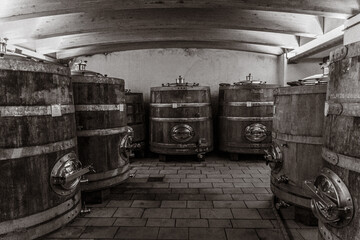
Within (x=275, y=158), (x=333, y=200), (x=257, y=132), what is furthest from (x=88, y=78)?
(x=257, y=132)

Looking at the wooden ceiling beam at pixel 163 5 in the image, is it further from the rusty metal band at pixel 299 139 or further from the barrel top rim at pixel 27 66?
Answer: the rusty metal band at pixel 299 139

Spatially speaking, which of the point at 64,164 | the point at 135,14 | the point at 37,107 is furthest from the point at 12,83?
the point at 135,14

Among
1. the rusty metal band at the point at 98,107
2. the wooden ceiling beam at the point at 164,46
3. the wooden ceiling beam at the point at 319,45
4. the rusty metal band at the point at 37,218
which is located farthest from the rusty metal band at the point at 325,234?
the wooden ceiling beam at the point at 164,46

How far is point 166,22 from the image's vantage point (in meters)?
4.94

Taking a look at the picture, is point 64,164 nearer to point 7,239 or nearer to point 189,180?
point 7,239

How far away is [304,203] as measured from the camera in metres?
3.13

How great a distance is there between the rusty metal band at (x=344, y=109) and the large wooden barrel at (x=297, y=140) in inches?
40.6

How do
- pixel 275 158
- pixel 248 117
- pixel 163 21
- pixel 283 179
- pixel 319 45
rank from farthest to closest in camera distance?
pixel 248 117 → pixel 319 45 → pixel 163 21 → pixel 275 158 → pixel 283 179

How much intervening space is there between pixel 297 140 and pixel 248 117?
3.14 meters

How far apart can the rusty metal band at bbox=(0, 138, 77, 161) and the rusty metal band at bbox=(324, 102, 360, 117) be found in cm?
259

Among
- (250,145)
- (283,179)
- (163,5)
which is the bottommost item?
(250,145)

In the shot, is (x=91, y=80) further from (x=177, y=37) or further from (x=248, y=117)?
(x=248, y=117)

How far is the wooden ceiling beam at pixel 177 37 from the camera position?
6.05 meters

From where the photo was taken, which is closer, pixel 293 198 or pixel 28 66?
pixel 28 66
